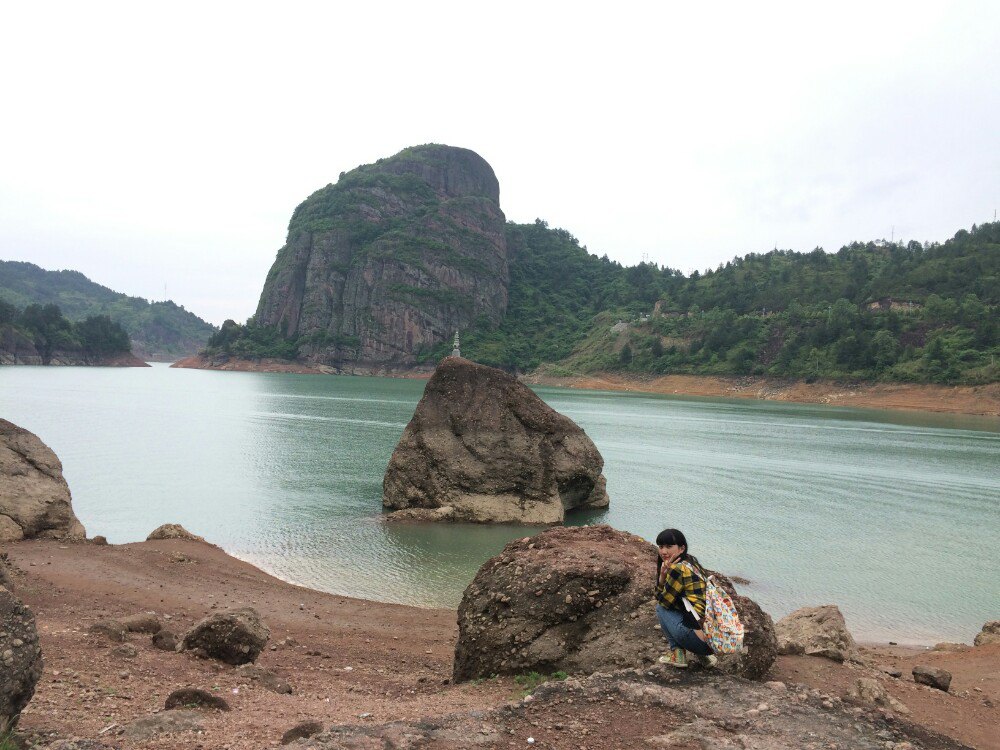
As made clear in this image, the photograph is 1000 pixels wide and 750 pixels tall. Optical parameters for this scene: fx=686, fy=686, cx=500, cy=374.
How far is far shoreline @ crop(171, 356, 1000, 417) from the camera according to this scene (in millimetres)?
80875

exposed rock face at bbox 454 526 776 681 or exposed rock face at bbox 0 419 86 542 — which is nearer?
exposed rock face at bbox 454 526 776 681

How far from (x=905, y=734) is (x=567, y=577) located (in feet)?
11.3

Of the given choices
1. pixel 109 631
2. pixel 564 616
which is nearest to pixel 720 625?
pixel 564 616

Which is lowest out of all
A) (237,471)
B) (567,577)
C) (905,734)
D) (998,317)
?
(237,471)

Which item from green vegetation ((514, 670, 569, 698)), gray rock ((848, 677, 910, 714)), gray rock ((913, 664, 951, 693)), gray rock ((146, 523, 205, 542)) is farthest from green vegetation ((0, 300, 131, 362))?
gray rock ((848, 677, 910, 714))

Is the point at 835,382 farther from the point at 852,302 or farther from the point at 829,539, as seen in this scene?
the point at 829,539

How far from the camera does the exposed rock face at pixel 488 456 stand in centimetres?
2181

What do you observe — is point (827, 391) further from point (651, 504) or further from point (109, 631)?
point (109, 631)

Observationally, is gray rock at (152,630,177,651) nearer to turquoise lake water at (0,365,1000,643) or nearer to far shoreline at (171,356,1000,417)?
turquoise lake water at (0,365,1000,643)

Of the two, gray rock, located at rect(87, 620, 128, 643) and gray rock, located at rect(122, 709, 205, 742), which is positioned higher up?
gray rock, located at rect(122, 709, 205, 742)

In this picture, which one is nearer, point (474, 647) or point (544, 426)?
point (474, 647)

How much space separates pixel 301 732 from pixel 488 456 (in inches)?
668

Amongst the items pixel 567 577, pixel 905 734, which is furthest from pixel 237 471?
pixel 905 734

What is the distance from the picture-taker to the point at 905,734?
19.2ft
